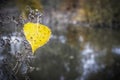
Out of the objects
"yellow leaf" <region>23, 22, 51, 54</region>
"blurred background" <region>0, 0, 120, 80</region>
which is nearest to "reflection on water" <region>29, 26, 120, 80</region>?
"blurred background" <region>0, 0, 120, 80</region>

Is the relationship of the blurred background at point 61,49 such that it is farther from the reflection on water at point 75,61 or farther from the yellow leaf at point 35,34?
the yellow leaf at point 35,34

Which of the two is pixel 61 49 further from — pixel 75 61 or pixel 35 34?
pixel 35 34

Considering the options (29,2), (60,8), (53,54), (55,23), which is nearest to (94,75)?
(53,54)

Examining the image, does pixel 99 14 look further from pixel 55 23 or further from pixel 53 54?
pixel 53 54

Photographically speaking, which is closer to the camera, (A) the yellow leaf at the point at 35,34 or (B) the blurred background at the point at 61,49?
(A) the yellow leaf at the point at 35,34

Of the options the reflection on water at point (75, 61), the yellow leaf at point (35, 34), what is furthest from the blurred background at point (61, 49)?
the yellow leaf at point (35, 34)

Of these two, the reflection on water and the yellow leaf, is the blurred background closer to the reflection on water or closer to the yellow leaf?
the reflection on water
